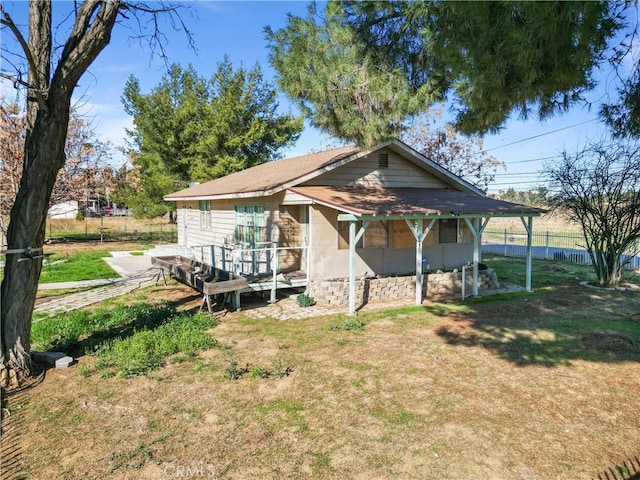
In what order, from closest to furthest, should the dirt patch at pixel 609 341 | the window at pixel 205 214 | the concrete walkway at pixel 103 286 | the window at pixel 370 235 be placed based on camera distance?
the dirt patch at pixel 609 341 → the concrete walkway at pixel 103 286 → the window at pixel 370 235 → the window at pixel 205 214

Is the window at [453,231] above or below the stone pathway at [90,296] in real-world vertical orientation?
above

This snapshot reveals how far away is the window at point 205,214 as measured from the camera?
16.9 m

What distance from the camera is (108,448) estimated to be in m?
4.12

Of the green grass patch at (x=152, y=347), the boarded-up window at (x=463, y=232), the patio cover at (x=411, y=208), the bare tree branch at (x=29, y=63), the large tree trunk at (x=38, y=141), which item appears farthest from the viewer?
the boarded-up window at (x=463, y=232)

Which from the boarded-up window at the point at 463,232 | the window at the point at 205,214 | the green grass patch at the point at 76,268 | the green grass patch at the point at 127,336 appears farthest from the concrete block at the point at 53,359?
the boarded-up window at the point at 463,232

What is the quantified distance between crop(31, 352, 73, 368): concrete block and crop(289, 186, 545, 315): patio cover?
218 inches

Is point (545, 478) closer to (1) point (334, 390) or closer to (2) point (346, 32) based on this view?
(1) point (334, 390)

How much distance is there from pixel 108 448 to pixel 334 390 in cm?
269

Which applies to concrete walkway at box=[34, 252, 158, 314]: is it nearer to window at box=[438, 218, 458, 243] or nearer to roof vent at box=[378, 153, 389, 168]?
roof vent at box=[378, 153, 389, 168]

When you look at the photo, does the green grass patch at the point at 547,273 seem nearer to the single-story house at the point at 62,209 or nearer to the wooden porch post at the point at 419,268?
the wooden porch post at the point at 419,268

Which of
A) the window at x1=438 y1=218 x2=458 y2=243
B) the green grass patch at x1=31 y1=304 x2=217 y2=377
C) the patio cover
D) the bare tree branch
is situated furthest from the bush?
the bare tree branch

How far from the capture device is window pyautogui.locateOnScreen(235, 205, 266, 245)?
12.7 meters

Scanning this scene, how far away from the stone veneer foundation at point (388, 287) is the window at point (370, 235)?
1203mm

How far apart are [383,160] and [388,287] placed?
434cm
